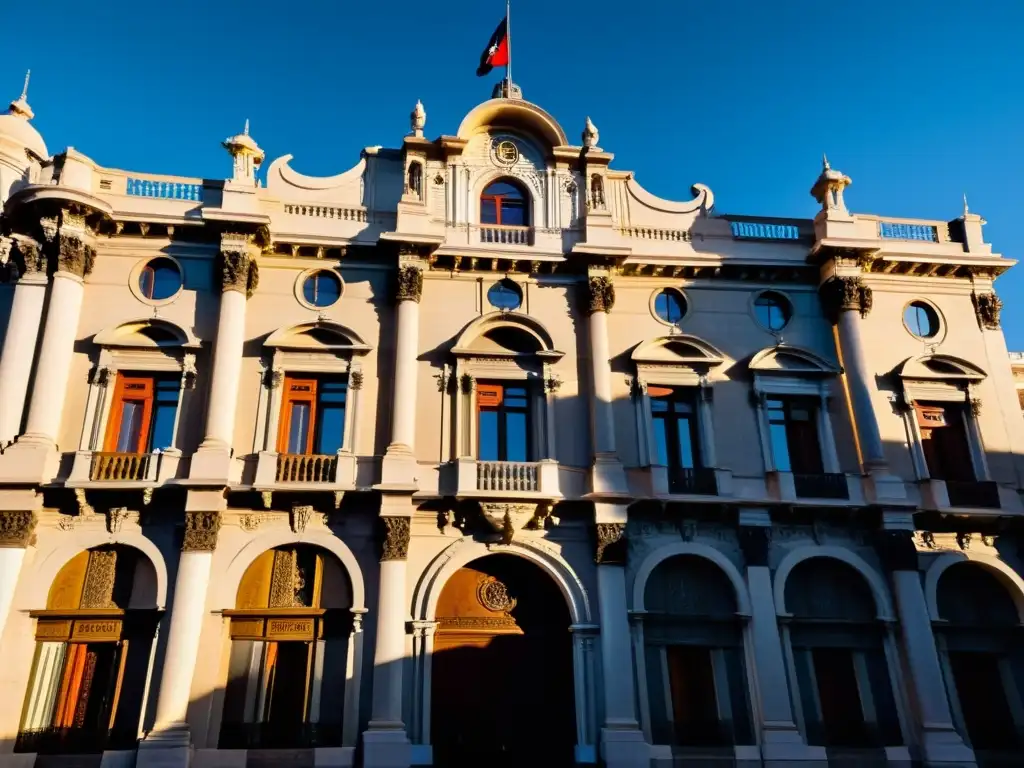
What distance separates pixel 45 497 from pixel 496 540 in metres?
10.9

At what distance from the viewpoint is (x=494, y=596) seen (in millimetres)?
21547

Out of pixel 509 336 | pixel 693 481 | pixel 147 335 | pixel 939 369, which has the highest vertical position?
pixel 509 336

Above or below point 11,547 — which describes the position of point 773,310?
above

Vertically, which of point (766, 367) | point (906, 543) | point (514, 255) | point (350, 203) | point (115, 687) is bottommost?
point (115, 687)

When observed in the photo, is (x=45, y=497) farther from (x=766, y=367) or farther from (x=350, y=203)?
(x=766, y=367)

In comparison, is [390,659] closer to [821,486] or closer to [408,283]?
[408,283]

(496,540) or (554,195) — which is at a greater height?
(554,195)

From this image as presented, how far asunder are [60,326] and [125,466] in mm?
4127

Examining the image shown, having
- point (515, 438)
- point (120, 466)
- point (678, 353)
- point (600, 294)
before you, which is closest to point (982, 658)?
point (678, 353)

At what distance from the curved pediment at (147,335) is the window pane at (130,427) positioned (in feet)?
5.13

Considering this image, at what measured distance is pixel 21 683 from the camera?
18953mm

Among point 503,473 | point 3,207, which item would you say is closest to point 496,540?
point 503,473

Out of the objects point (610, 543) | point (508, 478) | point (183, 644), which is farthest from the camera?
point (508, 478)

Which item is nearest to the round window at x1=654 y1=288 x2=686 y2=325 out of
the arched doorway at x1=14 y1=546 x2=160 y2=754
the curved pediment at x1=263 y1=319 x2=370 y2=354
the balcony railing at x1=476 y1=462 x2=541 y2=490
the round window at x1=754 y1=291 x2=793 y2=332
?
the round window at x1=754 y1=291 x2=793 y2=332
